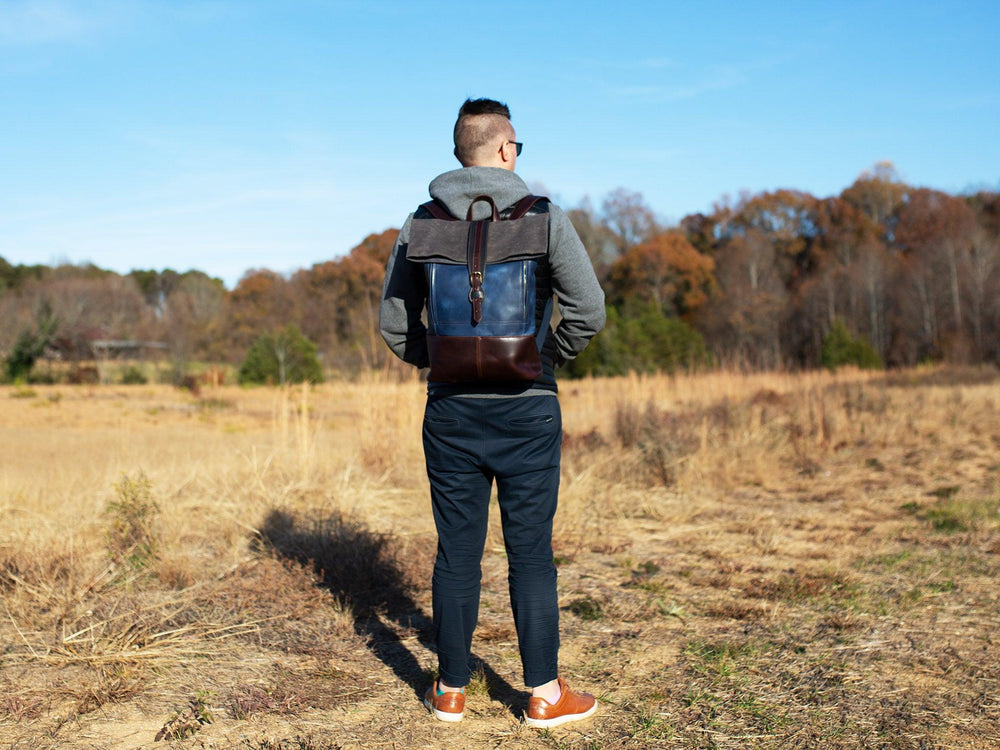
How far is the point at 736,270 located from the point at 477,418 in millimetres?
46487

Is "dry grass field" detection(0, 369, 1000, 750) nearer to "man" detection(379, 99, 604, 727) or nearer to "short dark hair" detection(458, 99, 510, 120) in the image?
"man" detection(379, 99, 604, 727)

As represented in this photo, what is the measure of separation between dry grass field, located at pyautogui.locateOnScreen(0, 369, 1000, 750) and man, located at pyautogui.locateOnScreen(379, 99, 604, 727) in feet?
0.94

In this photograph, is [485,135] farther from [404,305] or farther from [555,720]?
[555,720]

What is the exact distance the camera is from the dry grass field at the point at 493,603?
2535mm

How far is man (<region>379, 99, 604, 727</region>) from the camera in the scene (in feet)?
7.69

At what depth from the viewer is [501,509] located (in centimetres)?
243

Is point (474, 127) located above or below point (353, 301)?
below

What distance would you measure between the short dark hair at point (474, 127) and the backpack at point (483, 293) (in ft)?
0.89

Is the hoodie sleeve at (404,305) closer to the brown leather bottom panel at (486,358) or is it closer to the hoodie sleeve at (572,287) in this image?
the brown leather bottom panel at (486,358)

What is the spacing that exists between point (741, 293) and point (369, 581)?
138 feet

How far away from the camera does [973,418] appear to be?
11086mm

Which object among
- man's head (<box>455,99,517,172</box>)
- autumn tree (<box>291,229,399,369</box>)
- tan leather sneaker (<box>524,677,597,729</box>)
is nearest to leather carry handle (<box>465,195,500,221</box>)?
man's head (<box>455,99,517,172</box>)

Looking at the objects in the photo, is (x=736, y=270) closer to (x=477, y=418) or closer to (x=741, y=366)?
(x=741, y=366)

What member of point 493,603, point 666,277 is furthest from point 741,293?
point 493,603
